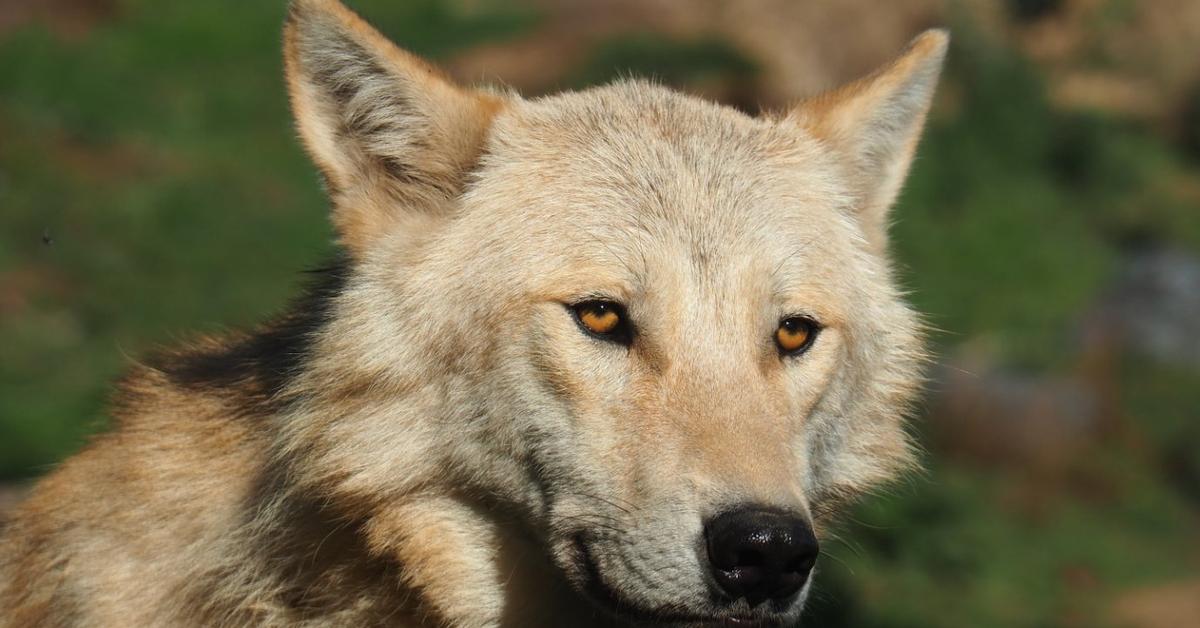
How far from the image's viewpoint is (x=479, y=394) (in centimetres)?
377

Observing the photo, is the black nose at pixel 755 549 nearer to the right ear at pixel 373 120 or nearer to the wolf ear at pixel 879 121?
the right ear at pixel 373 120

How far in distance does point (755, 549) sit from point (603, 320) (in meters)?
0.78

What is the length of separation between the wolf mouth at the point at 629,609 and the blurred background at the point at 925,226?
351 centimetres

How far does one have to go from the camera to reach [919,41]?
462cm

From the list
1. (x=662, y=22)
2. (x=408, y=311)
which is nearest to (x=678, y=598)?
(x=408, y=311)

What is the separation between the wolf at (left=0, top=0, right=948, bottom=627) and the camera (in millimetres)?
3609

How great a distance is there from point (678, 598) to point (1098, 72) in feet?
43.0

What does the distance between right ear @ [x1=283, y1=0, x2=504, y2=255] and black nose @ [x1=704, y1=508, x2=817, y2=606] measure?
1334mm

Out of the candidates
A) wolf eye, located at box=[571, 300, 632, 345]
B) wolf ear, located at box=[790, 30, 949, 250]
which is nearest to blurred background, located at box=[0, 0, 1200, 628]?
wolf ear, located at box=[790, 30, 949, 250]

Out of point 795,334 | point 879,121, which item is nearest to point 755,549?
point 795,334

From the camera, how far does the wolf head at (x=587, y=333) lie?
11.3ft

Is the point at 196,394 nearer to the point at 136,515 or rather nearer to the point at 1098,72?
the point at 136,515

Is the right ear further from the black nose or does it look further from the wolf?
the black nose

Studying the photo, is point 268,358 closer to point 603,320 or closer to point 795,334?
point 603,320
